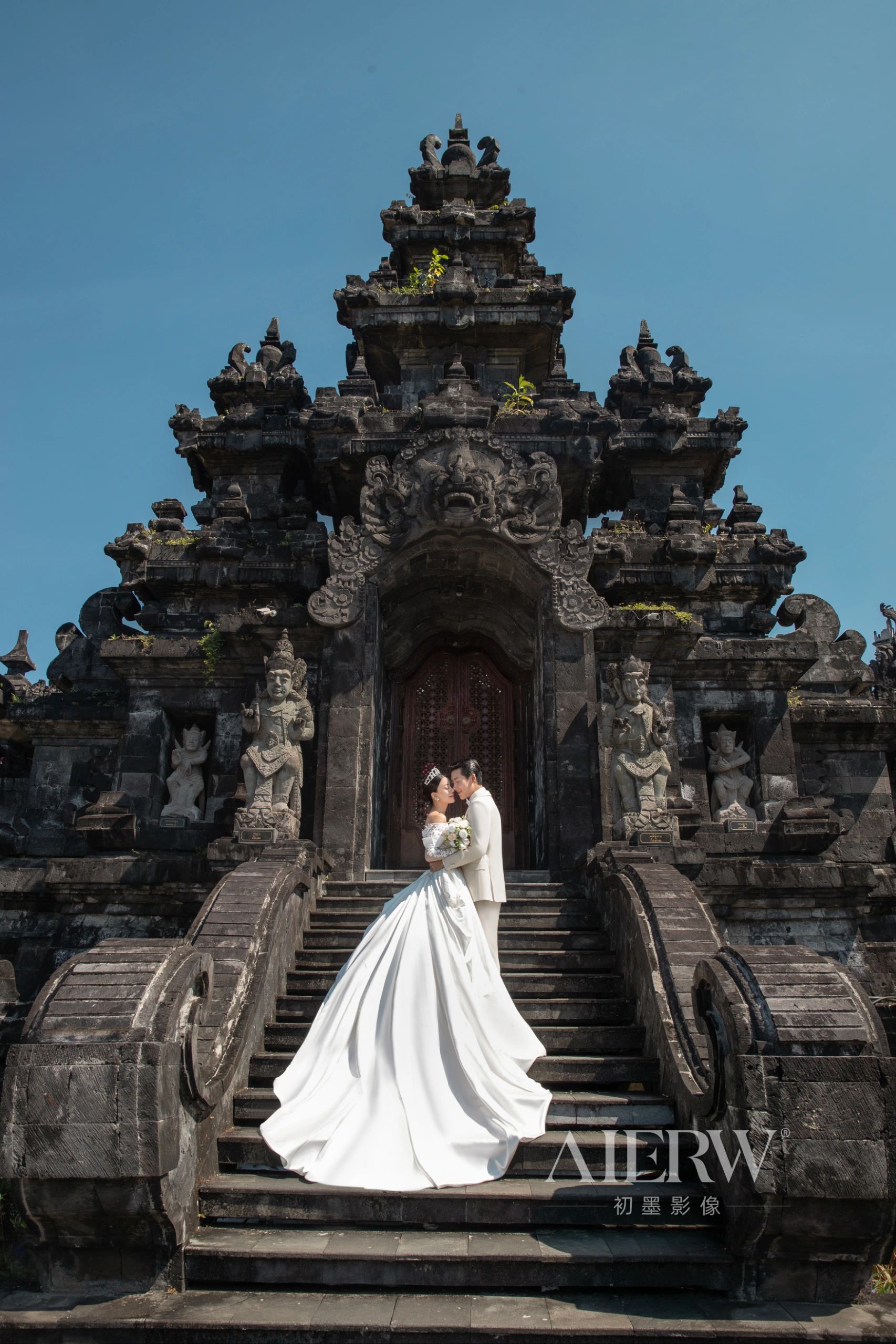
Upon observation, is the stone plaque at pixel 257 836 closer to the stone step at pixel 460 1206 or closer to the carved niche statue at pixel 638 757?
the carved niche statue at pixel 638 757

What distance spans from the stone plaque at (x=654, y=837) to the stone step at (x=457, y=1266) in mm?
5286

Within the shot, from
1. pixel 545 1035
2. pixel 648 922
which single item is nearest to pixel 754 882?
pixel 648 922

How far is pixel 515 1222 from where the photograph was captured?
5609 millimetres

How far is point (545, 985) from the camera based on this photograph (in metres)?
8.42

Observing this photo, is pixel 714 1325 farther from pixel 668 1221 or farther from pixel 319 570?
pixel 319 570

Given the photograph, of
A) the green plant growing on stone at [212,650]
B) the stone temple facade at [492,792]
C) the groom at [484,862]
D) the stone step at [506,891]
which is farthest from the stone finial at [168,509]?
the groom at [484,862]

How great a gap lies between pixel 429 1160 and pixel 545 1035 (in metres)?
2.03

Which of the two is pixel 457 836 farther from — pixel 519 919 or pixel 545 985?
pixel 519 919

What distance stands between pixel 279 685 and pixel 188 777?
307 centimetres

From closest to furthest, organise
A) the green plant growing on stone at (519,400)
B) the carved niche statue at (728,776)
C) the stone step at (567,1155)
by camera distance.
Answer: the stone step at (567,1155) < the carved niche statue at (728,776) < the green plant growing on stone at (519,400)

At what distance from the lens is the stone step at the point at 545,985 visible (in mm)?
8367

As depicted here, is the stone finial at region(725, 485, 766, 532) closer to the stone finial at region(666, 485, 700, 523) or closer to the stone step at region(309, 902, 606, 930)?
the stone finial at region(666, 485, 700, 523)

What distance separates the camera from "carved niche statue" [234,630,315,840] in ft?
36.5

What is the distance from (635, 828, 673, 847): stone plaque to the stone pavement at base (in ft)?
17.8
